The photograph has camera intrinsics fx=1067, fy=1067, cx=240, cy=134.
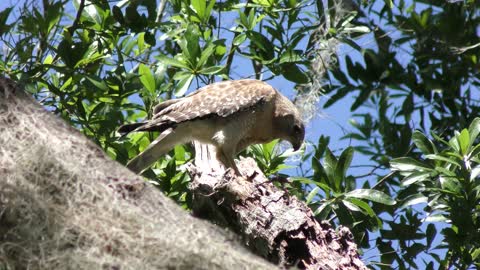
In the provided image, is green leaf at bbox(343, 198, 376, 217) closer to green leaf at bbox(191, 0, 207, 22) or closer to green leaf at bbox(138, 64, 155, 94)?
green leaf at bbox(138, 64, 155, 94)

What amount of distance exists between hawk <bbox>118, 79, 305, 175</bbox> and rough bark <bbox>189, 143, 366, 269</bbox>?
833 mm

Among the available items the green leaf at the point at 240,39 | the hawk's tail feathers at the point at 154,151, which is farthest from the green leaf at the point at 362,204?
the green leaf at the point at 240,39

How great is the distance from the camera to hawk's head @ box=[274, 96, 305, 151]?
23.2 feet

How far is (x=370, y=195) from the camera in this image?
246 inches

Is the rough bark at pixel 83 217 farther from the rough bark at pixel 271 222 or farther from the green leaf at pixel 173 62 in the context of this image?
the green leaf at pixel 173 62

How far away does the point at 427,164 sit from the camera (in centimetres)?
646

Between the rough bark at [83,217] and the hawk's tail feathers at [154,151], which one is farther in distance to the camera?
the hawk's tail feathers at [154,151]

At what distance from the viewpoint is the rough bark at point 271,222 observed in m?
4.99

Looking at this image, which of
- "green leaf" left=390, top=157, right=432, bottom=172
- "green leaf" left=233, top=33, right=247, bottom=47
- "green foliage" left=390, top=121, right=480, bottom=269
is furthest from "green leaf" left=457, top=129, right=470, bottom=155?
"green leaf" left=233, top=33, right=247, bottom=47

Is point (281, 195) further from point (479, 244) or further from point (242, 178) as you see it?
point (479, 244)

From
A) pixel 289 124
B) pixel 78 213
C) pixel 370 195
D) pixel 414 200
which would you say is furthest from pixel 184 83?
pixel 78 213

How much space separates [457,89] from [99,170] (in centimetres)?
434

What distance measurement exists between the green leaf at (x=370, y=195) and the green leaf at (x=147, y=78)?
4.71 feet

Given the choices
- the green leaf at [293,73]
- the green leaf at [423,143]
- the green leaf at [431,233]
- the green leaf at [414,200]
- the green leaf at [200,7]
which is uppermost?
the green leaf at [200,7]
